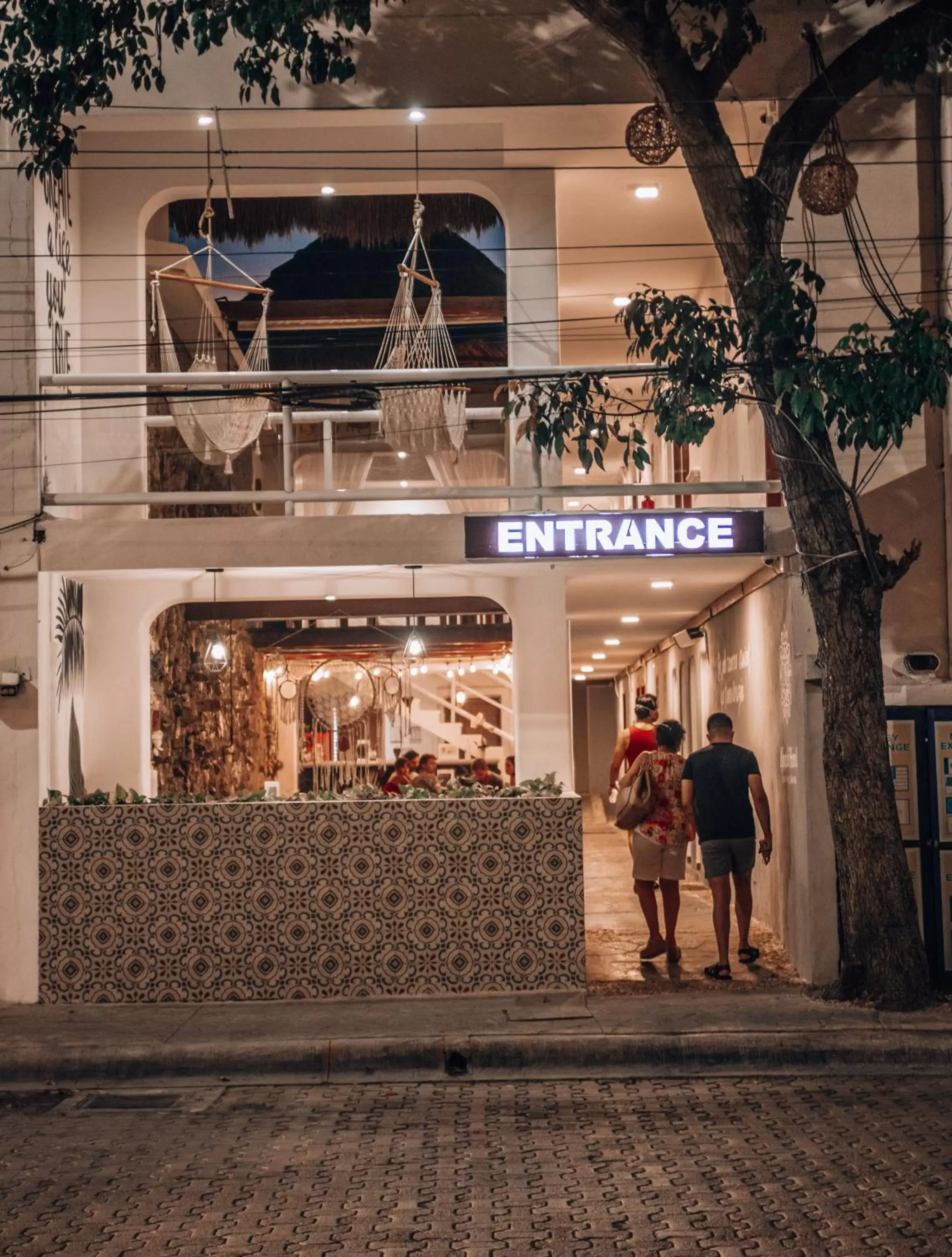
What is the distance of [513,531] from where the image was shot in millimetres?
10641

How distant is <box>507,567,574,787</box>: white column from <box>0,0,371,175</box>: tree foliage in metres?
4.67

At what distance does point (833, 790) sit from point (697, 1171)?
12.7ft

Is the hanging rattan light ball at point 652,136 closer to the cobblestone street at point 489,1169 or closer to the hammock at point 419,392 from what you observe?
the hammock at point 419,392

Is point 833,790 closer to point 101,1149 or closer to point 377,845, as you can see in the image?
point 377,845

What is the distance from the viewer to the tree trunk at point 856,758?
Answer: 9453mm

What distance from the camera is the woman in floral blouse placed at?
1114cm

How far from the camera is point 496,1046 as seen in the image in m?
8.83

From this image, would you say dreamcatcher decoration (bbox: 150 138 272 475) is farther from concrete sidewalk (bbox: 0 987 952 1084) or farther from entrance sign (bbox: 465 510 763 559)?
concrete sidewalk (bbox: 0 987 952 1084)

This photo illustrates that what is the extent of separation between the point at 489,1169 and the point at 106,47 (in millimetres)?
8212

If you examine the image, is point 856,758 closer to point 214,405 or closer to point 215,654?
point 214,405

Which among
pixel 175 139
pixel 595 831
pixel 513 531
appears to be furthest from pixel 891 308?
pixel 595 831

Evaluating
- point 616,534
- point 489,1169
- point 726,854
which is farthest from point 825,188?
point 489,1169

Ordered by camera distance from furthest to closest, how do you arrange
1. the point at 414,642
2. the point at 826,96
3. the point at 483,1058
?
the point at 414,642 → the point at 826,96 → the point at 483,1058

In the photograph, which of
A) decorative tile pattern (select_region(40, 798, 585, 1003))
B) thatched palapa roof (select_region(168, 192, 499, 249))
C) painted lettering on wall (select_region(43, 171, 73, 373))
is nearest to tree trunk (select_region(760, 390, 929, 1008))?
decorative tile pattern (select_region(40, 798, 585, 1003))
